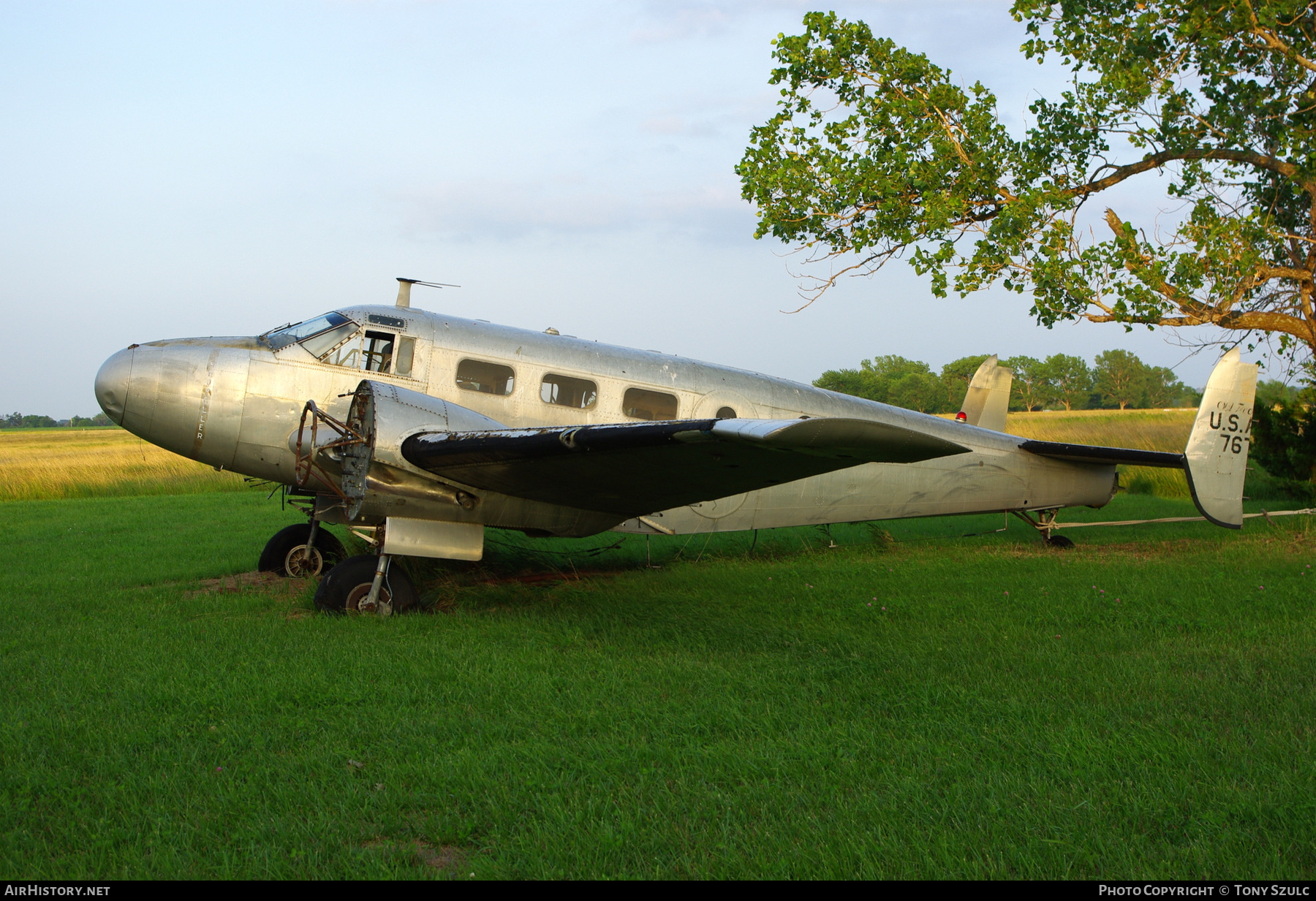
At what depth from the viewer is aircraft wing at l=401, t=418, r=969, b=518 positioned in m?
4.43

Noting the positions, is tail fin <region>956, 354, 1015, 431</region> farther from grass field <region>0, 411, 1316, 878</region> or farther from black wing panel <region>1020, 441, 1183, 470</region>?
grass field <region>0, 411, 1316, 878</region>

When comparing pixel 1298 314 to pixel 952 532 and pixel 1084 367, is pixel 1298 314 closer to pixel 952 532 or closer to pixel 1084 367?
pixel 952 532

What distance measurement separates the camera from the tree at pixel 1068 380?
72.6 metres

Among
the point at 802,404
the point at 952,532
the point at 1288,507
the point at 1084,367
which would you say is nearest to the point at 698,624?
the point at 802,404

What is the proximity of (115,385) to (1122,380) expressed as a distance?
253 feet

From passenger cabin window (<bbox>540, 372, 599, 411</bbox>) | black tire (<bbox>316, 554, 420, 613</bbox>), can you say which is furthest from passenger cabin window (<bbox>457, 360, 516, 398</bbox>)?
black tire (<bbox>316, 554, 420, 613</bbox>)

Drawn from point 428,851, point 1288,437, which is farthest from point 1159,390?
point 428,851

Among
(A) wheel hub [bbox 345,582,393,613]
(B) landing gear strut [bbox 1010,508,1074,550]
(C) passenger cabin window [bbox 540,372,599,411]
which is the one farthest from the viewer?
(B) landing gear strut [bbox 1010,508,1074,550]

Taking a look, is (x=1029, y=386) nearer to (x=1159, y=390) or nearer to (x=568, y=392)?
(x=1159, y=390)

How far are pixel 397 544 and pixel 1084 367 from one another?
81989 millimetres

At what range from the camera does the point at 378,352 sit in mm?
8172

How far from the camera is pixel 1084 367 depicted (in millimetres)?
77062

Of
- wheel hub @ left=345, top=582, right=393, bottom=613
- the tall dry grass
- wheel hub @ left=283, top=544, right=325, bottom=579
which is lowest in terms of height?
the tall dry grass

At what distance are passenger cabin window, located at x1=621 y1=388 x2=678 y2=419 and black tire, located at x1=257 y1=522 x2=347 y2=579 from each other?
3.70 m
